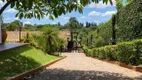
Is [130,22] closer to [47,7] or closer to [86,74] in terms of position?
[86,74]

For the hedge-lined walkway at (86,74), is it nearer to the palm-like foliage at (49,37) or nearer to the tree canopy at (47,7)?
the tree canopy at (47,7)

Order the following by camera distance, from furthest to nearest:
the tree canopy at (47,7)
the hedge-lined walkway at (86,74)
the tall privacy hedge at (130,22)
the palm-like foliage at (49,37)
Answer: the palm-like foliage at (49,37) → the tall privacy hedge at (130,22) → the hedge-lined walkway at (86,74) → the tree canopy at (47,7)

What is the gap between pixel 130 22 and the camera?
1972 cm

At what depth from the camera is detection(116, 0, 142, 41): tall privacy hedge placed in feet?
58.6

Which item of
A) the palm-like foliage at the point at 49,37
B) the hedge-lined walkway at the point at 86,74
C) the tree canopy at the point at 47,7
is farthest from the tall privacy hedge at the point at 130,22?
the palm-like foliage at the point at 49,37

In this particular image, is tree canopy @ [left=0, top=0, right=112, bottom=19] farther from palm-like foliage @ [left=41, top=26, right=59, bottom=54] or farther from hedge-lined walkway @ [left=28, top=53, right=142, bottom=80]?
palm-like foliage @ [left=41, top=26, right=59, bottom=54]

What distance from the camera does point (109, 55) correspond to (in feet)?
78.9

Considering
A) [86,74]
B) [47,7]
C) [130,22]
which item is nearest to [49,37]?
[130,22]

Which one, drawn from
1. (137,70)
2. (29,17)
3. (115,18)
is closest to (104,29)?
(115,18)

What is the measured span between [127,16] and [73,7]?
14715 millimetres

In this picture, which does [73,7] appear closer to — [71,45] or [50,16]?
[50,16]

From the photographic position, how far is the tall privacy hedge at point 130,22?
1786cm

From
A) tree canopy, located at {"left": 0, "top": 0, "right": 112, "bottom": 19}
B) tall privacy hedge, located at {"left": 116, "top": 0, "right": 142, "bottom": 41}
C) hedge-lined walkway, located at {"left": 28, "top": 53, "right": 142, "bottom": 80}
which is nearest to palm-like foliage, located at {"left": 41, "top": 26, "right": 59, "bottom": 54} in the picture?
tall privacy hedge, located at {"left": 116, "top": 0, "right": 142, "bottom": 41}

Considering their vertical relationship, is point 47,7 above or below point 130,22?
above
